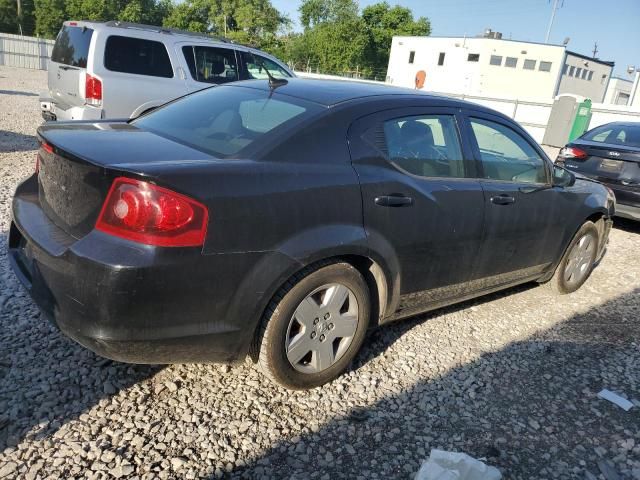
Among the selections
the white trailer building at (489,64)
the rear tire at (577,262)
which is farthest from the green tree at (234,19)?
the rear tire at (577,262)

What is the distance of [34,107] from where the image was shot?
14078mm

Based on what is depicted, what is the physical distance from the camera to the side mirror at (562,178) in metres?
4.20

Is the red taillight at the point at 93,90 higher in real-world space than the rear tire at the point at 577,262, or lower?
higher

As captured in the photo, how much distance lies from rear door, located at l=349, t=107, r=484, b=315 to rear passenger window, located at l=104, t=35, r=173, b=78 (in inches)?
221

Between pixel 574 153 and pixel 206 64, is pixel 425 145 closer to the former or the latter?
pixel 574 153

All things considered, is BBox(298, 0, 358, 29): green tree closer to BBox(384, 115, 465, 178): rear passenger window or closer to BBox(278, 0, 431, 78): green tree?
BBox(278, 0, 431, 78): green tree

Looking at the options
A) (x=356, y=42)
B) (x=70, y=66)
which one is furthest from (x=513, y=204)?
(x=356, y=42)

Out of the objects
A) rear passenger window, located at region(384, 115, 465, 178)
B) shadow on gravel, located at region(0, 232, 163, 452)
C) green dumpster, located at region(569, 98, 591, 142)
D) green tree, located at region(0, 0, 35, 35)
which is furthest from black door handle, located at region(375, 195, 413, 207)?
green tree, located at region(0, 0, 35, 35)

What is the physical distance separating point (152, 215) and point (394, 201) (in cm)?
137

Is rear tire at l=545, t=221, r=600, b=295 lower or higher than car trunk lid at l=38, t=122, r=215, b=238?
lower

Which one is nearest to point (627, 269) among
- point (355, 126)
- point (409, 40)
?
point (355, 126)

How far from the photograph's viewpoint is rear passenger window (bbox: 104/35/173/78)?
725 centimetres

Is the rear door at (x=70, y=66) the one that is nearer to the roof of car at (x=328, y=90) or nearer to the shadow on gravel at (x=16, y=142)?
the shadow on gravel at (x=16, y=142)

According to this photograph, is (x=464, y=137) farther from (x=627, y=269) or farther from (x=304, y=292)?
(x=627, y=269)
